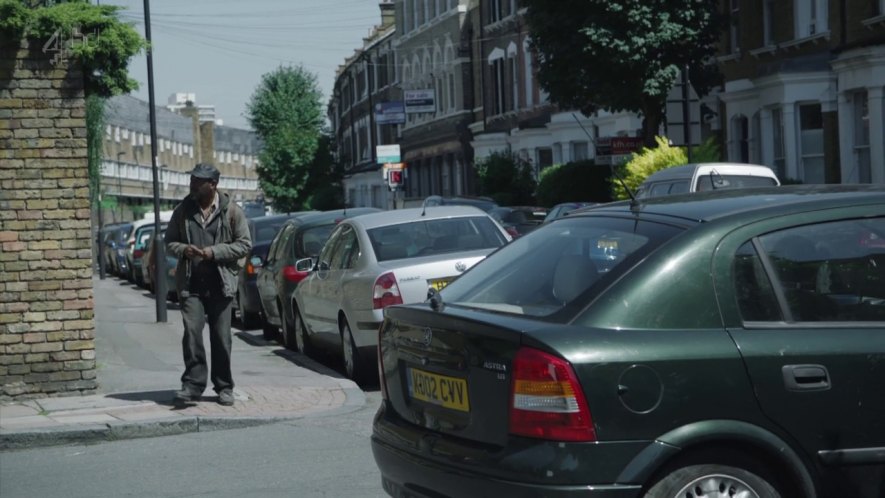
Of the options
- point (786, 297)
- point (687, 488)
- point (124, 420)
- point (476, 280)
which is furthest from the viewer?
point (124, 420)

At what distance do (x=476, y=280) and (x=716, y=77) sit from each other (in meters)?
33.3

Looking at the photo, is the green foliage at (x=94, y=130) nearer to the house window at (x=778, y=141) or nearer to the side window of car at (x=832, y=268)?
the house window at (x=778, y=141)

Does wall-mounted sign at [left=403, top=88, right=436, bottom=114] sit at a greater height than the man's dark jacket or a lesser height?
greater

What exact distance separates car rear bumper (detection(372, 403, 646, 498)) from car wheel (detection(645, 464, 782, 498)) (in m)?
0.12

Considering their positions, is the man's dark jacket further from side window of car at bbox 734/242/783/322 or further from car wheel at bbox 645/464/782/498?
car wheel at bbox 645/464/782/498

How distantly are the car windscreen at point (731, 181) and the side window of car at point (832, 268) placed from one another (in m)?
14.8

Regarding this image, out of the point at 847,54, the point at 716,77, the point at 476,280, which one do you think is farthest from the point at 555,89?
the point at 476,280

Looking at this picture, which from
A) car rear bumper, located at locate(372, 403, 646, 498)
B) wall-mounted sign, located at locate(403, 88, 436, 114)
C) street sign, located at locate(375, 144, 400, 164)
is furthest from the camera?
wall-mounted sign, located at locate(403, 88, 436, 114)

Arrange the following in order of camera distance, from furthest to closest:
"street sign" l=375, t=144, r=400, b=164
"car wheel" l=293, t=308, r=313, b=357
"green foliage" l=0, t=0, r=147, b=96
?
1. "street sign" l=375, t=144, r=400, b=164
2. "car wheel" l=293, t=308, r=313, b=357
3. "green foliage" l=0, t=0, r=147, b=96

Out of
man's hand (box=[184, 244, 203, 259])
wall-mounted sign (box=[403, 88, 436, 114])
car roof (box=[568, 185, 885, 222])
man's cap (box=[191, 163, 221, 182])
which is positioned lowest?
man's hand (box=[184, 244, 203, 259])

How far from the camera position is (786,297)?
5.30 m

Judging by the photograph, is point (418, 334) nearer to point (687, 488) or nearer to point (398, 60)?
point (687, 488)

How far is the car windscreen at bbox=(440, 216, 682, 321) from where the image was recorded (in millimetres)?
5336

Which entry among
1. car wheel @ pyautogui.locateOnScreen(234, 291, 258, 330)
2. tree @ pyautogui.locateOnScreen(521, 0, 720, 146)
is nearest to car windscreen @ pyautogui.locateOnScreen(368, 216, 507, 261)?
car wheel @ pyautogui.locateOnScreen(234, 291, 258, 330)
